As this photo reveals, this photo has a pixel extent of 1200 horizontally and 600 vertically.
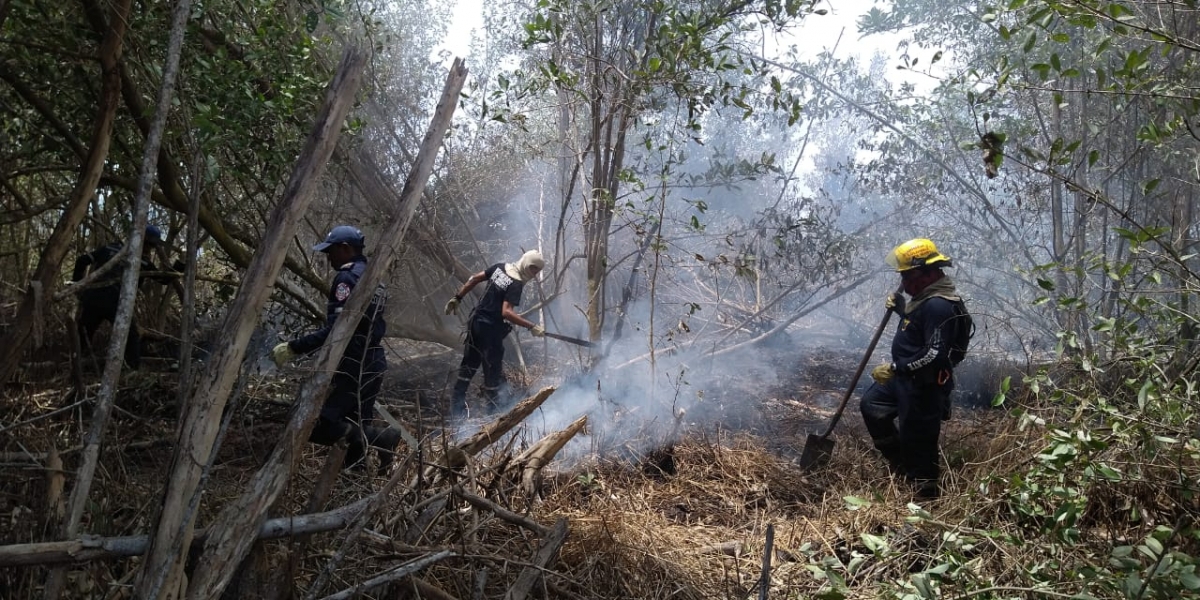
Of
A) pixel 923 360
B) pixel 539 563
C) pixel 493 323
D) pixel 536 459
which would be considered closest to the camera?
pixel 539 563

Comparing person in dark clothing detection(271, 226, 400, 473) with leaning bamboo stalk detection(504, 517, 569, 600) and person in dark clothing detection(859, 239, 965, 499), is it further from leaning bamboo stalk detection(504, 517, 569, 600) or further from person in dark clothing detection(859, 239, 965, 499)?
person in dark clothing detection(859, 239, 965, 499)

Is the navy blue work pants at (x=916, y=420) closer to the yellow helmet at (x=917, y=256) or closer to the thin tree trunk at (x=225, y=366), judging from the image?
the yellow helmet at (x=917, y=256)

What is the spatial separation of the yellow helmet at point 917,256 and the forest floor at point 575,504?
1.16 m

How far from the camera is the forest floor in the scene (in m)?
2.81

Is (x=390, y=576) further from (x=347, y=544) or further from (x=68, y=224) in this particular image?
(x=68, y=224)

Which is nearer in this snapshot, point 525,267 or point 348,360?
point 348,360

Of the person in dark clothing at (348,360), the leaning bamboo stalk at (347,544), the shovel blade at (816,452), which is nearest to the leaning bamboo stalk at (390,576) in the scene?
the leaning bamboo stalk at (347,544)

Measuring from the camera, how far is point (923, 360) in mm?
4605

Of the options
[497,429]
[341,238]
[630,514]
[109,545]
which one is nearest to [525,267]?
[341,238]

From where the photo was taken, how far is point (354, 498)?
3627mm

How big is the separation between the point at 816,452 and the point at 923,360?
1060 millimetres

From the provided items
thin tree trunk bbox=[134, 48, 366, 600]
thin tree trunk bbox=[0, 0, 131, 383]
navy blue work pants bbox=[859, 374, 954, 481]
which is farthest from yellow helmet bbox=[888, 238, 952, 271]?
thin tree trunk bbox=[0, 0, 131, 383]

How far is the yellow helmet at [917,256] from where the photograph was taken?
4738mm

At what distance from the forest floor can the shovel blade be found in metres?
0.08
